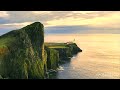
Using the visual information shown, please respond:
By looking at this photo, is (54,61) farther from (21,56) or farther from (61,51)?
(21,56)

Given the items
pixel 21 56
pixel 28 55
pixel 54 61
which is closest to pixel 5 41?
pixel 21 56

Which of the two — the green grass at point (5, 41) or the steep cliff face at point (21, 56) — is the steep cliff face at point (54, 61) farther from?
the green grass at point (5, 41)

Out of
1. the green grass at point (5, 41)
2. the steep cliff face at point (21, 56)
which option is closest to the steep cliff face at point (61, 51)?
the steep cliff face at point (21, 56)

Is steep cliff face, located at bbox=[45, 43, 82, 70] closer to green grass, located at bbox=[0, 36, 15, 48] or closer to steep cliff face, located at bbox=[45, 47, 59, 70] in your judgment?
steep cliff face, located at bbox=[45, 47, 59, 70]

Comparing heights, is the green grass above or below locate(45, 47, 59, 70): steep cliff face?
above

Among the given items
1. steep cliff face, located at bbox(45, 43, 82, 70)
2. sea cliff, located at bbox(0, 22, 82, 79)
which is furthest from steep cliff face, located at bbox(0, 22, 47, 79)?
steep cliff face, located at bbox(45, 43, 82, 70)
